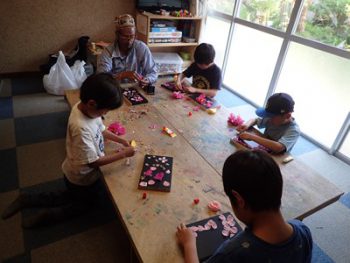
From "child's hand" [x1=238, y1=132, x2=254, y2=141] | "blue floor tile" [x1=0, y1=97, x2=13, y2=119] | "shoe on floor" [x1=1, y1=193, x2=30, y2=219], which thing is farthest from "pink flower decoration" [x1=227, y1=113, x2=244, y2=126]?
"blue floor tile" [x1=0, y1=97, x2=13, y2=119]

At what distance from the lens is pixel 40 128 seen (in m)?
2.66

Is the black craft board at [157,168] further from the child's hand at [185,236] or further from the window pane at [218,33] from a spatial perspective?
the window pane at [218,33]

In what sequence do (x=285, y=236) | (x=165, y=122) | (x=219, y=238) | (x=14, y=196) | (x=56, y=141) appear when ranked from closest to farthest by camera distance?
(x=285, y=236)
(x=219, y=238)
(x=165, y=122)
(x=14, y=196)
(x=56, y=141)

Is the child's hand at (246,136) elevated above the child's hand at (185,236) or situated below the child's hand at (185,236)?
above

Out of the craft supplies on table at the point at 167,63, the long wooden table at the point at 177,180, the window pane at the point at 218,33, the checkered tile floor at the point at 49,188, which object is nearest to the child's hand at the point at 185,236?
the long wooden table at the point at 177,180

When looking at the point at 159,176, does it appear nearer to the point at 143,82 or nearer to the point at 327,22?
the point at 143,82

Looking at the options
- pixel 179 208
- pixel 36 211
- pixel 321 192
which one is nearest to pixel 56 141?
pixel 36 211

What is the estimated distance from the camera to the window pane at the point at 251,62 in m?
3.39

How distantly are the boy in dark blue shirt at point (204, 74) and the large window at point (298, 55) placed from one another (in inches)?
50.7

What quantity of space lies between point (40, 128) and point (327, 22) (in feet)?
10.4

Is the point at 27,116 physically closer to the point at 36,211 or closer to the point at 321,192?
the point at 36,211

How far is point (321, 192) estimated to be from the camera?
4.24 feet

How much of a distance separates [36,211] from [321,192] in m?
1.76

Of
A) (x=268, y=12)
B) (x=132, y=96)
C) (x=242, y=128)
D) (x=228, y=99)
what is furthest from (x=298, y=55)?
(x=132, y=96)
